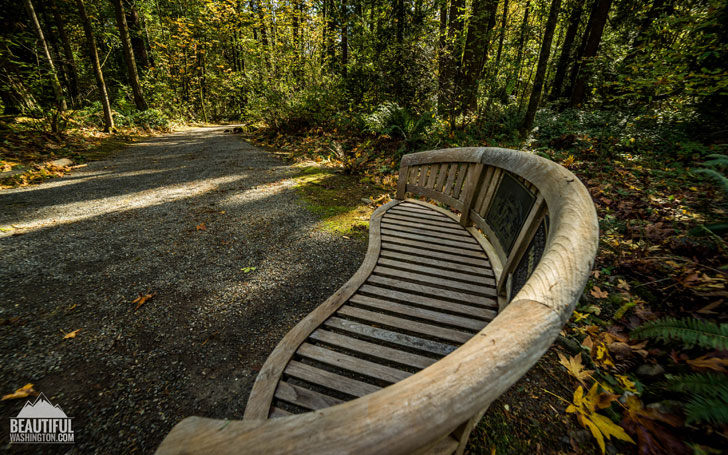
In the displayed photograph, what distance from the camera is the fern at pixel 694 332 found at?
4.85ft

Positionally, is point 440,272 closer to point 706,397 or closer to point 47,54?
point 706,397

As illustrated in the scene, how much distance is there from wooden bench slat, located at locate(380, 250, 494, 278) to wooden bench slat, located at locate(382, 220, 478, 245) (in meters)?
0.48

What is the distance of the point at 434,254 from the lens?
2650mm

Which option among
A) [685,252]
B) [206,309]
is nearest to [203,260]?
[206,309]

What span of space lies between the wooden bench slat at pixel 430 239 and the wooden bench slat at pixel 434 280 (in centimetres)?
61

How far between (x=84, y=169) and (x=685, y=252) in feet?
37.9

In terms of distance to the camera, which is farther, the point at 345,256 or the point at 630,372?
the point at 345,256

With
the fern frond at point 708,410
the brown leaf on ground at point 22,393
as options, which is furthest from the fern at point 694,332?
the brown leaf on ground at point 22,393

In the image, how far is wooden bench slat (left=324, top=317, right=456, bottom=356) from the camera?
172cm

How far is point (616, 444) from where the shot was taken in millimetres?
1643

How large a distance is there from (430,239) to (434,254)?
12.4 inches

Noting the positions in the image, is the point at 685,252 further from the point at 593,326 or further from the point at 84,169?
the point at 84,169

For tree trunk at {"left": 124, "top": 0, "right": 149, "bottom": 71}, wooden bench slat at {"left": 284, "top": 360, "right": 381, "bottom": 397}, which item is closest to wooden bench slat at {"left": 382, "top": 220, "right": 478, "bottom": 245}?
wooden bench slat at {"left": 284, "top": 360, "right": 381, "bottom": 397}

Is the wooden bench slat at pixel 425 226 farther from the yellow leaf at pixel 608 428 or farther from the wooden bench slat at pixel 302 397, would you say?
the wooden bench slat at pixel 302 397
